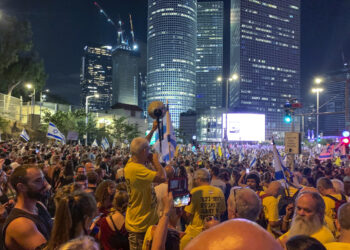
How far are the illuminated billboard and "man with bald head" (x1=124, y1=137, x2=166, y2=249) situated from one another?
216ft

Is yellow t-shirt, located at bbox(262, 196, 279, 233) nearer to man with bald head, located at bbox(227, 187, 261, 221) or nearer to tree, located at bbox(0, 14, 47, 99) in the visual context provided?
man with bald head, located at bbox(227, 187, 261, 221)

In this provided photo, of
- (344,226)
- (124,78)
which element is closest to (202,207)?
(344,226)

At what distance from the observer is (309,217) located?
342cm

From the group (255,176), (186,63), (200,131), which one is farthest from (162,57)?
(255,176)

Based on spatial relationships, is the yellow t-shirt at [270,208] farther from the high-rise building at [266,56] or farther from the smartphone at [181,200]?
the high-rise building at [266,56]

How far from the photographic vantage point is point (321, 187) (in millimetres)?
5590

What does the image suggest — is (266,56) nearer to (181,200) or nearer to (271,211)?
(271,211)

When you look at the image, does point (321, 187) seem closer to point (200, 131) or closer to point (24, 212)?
point (24, 212)

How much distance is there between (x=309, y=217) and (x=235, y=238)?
2677 mm

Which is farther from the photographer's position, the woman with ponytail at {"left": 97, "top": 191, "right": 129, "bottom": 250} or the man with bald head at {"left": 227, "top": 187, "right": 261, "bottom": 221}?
the woman with ponytail at {"left": 97, "top": 191, "right": 129, "bottom": 250}

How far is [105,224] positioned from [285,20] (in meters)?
189

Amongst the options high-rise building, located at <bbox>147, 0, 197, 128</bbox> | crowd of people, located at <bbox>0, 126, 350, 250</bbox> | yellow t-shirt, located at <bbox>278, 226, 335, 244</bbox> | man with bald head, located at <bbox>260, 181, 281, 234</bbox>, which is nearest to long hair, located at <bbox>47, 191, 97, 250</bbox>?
crowd of people, located at <bbox>0, 126, 350, 250</bbox>

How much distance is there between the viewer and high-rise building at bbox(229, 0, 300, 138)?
536ft

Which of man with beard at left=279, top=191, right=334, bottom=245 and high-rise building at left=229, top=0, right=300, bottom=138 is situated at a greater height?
high-rise building at left=229, top=0, right=300, bottom=138
